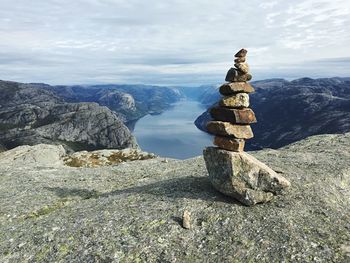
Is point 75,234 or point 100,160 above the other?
point 75,234

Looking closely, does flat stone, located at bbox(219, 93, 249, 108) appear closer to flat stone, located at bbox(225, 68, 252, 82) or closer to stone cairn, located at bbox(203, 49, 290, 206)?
stone cairn, located at bbox(203, 49, 290, 206)

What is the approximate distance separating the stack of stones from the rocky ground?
204 inches

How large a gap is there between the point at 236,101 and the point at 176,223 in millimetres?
12121

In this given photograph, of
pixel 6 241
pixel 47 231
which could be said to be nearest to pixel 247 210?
pixel 47 231

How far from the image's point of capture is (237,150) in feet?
106

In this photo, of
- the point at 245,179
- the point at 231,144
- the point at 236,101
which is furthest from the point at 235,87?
the point at 245,179

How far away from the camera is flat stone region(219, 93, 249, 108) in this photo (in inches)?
1287

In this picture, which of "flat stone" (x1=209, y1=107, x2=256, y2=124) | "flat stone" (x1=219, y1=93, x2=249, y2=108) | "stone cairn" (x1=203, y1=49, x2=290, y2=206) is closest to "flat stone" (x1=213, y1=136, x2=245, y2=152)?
"stone cairn" (x1=203, y1=49, x2=290, y2=206)

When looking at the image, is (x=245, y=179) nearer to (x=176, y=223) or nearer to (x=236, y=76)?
(x=176, y=223)

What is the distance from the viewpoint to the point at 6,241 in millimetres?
28359

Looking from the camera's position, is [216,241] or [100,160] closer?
[216,241]

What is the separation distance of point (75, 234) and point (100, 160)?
62.8m

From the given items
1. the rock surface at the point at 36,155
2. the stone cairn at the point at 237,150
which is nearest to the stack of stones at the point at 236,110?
the stone cairn at the point at 237,150

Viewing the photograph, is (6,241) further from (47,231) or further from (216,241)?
(216,241)
